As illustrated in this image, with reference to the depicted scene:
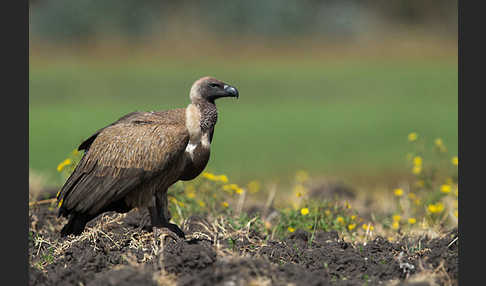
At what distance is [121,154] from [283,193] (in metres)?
5.51

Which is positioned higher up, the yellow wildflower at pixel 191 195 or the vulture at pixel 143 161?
the vulture at pixel 143 161

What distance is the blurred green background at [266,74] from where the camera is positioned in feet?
57.3

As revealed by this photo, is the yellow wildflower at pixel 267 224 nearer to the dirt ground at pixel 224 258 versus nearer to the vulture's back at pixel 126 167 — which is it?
the dirt ground at pixel 224 258

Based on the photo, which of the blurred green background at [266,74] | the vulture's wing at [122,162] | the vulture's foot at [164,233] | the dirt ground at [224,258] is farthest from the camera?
the blurred green background at [266,74]

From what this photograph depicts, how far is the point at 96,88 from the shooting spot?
29188mm

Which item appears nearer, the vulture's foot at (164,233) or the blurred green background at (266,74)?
the vulture's foot at (164,233)

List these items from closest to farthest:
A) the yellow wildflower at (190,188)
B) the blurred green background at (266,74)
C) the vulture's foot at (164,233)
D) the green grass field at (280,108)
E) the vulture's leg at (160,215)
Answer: the vulture's foot at (164,233)
the vulture's leg at (160,215)
the yellow wildflower at (190,188)
the green grass field at (280,108)
the blurred green background at (266,74)

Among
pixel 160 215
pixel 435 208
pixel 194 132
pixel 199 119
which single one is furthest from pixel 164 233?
pixel 435 208


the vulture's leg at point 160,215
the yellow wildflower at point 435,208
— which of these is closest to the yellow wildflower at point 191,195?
the vulture's leg at point 160,215

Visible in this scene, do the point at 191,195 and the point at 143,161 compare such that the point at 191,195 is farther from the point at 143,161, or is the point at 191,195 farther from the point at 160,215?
the point at 143,161

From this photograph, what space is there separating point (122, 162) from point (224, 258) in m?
1.46

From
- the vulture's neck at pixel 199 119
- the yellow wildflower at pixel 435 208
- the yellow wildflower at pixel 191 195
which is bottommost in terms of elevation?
the yellow wildflower at pixel 435 208

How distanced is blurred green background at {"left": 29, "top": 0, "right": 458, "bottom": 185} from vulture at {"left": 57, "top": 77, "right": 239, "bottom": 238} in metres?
6.41

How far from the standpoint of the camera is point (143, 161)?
18.9ft
